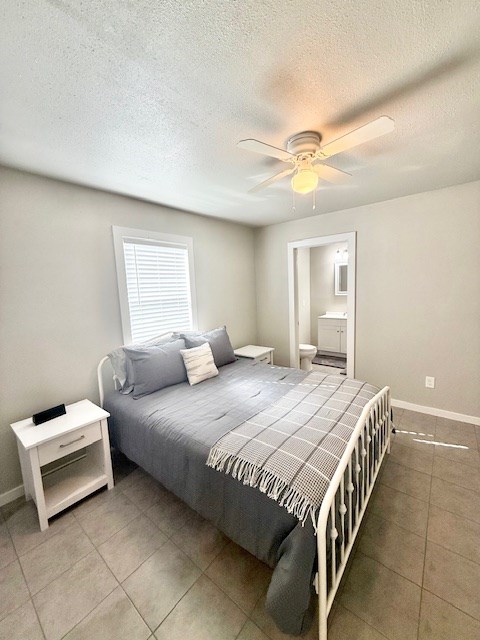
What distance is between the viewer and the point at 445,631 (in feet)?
3.67

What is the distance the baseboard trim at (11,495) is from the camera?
6.32 feet

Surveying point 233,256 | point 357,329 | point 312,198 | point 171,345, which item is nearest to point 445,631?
point 171,345

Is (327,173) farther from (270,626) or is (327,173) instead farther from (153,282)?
(270,626)

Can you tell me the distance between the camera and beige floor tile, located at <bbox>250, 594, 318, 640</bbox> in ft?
3.69

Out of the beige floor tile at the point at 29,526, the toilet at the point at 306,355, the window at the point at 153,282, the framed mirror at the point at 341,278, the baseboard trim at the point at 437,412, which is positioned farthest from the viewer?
the framed mirror at the point at 341,278

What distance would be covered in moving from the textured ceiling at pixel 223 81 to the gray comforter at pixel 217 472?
5.98ft

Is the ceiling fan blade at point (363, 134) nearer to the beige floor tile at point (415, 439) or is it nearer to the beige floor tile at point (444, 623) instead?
the beige floor tile at point (444, 623)

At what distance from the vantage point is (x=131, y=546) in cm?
158

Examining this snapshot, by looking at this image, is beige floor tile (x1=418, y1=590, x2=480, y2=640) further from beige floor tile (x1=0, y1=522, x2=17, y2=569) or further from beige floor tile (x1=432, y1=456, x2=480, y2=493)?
beige floor tile (x1=0, y1=522, x2=17, y2=569)

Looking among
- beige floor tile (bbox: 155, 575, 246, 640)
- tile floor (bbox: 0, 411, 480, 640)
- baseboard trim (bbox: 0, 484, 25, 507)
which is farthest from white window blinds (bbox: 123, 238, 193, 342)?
beige floor tile (bbox: 155, 575, 246, 640)

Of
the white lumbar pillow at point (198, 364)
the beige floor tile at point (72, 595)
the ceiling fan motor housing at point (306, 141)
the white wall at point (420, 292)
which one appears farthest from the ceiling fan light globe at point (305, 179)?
the beige floor tile at point (72, 595)

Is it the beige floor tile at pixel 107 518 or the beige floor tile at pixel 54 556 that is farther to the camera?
the beige floor tile at pixel 107 518

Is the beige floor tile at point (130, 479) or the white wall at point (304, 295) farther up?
the white wall at point (304, 295)

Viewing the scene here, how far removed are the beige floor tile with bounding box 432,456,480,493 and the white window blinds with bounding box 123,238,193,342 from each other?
9.01 feet
